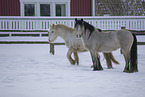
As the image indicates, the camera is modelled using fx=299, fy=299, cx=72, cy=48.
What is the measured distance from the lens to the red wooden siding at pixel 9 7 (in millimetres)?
19500

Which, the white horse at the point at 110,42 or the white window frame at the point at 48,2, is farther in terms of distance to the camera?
the white window frame at the point at 48,2

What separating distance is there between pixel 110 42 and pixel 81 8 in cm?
1257

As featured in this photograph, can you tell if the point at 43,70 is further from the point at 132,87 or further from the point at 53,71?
the point at 132,87

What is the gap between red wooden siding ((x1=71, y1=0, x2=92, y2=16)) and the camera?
791 inches

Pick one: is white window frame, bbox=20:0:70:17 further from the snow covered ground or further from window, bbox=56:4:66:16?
the snow covered ground

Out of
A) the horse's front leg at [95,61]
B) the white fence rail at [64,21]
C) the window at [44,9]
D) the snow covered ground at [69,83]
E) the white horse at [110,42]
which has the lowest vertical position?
the snow covered ground at [69,83]

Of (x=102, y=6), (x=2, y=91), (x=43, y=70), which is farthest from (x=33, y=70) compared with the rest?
(x=102, y=6)

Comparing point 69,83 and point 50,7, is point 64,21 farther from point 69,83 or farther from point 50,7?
point 69,83

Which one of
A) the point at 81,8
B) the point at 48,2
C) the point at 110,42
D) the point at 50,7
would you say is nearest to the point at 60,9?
the point at 50,7

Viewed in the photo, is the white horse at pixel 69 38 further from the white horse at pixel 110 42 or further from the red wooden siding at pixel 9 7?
the red wooden siding at pixel 9 7

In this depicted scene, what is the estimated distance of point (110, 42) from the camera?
25.9ft

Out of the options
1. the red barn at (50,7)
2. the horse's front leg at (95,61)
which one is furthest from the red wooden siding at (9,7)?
the horse's front leg at (95,61)

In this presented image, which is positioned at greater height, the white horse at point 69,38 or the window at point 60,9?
the window at point 60,9

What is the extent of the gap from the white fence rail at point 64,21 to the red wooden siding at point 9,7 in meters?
1.18
